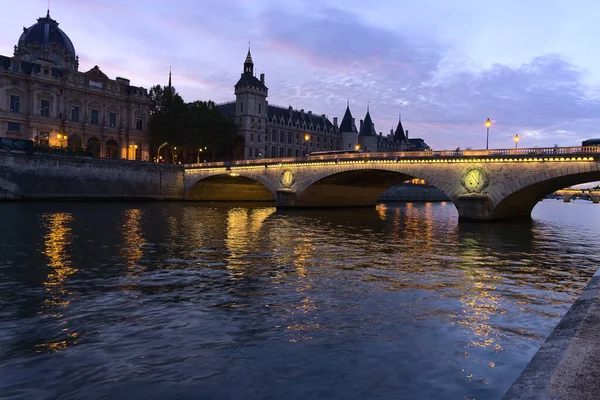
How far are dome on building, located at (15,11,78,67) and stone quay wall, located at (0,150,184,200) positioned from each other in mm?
39632

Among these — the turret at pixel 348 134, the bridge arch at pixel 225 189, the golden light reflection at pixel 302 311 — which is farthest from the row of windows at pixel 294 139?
the golden light reflection at pixel 302 311

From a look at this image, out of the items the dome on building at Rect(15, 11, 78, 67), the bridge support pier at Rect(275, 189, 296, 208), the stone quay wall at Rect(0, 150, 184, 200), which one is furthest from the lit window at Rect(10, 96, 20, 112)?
the bridge support pier at Rect(275, 189, 296, 208)

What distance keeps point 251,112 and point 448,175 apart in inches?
3165

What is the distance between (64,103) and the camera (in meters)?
86.3

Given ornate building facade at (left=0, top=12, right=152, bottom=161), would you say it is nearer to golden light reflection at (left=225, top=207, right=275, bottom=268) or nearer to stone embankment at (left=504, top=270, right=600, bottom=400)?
golden light reflection at (left=225, top=207, right=275, bottom=268)

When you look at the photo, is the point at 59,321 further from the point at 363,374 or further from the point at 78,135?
the point at 78,135

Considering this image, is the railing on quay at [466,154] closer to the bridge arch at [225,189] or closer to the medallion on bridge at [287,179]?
the medallion on bridge at [287,179]

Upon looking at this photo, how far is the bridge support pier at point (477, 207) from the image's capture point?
1748 inches

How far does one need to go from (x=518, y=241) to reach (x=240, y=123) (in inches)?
3856

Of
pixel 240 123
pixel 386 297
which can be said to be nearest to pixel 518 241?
pixel 386 297

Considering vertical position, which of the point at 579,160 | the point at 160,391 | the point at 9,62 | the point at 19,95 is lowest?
the point at 160,391

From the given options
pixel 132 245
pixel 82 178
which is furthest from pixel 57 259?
pixel 82 178

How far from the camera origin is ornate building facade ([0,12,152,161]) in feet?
265

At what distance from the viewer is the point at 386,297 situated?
1409 centimetres
